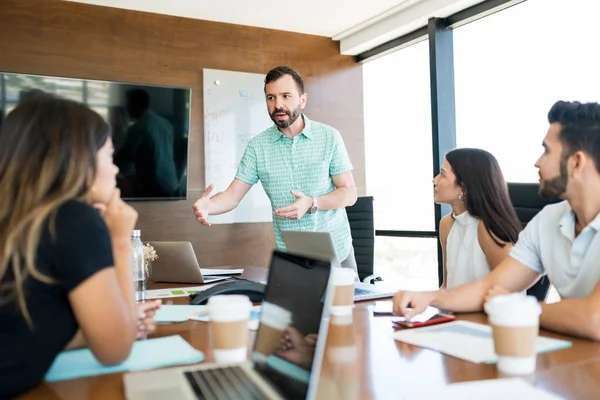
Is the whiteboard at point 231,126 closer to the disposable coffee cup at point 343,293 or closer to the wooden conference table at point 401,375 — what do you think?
the disposable coffee cup at point 343,293

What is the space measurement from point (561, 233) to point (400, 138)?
310 centimetres

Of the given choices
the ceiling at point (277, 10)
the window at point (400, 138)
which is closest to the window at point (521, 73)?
the window at point (400, 138)

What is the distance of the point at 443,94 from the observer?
4.00m

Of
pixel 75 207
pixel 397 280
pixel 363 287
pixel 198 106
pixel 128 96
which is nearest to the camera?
pixel 75 207

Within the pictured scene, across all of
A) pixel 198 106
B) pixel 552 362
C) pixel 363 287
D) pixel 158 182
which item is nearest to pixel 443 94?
pixel 198 106

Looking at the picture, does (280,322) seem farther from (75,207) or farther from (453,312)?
(453,312)

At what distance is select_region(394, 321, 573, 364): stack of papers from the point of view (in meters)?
1.01

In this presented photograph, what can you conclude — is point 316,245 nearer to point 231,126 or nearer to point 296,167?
point 296,167

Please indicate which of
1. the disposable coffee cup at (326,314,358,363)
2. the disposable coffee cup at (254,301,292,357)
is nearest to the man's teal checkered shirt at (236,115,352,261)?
the disposable coffee cup at (326,314,358,363)

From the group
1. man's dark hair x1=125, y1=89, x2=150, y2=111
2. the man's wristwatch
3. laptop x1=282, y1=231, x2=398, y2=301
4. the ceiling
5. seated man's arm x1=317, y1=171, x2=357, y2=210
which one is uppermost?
the ceiling

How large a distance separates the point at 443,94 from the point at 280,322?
3504 millimetres

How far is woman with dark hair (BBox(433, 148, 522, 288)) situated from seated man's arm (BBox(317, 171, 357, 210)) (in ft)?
1.41

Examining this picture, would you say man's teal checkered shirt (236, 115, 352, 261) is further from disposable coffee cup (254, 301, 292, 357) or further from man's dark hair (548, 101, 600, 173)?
disposable coffee cup (254, 301, 292, 357)

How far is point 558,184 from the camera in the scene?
1.48 meters
